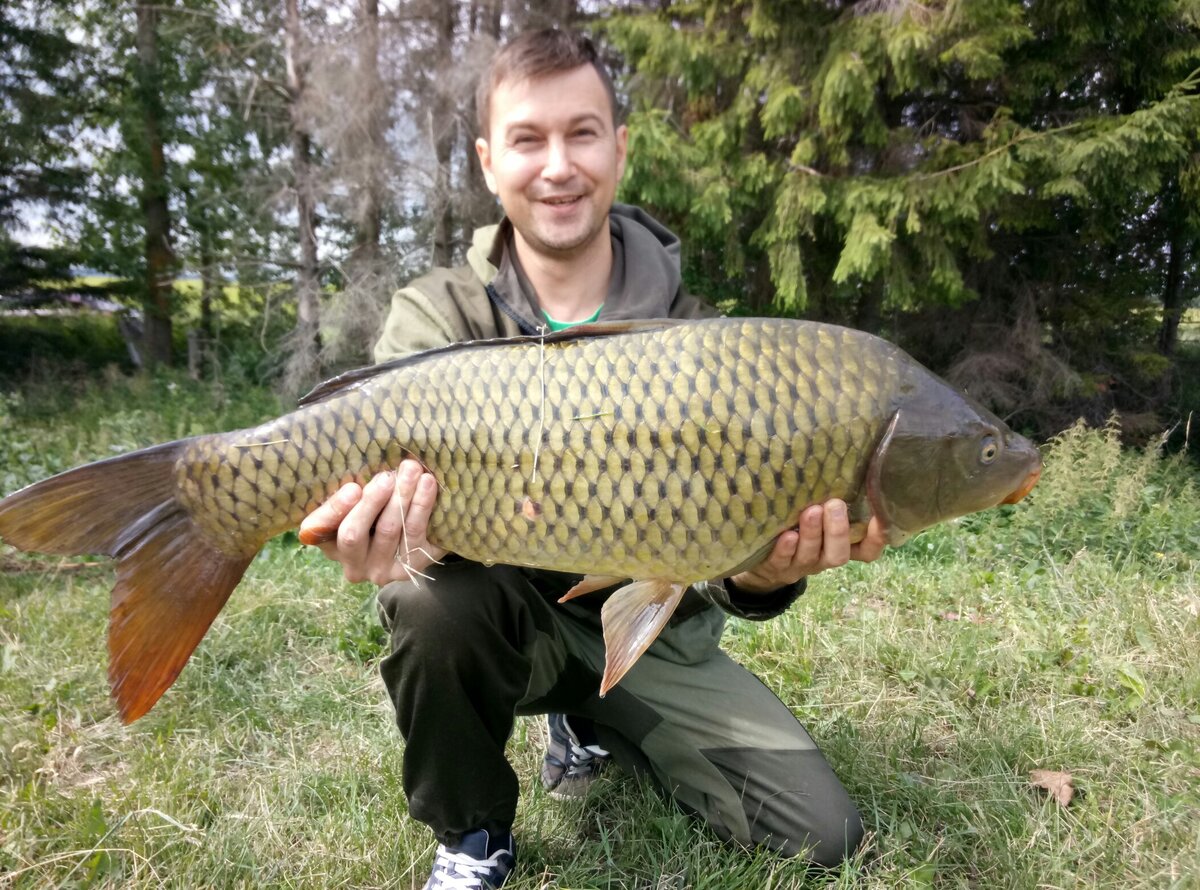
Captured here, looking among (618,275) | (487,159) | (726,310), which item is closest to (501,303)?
(618,275)

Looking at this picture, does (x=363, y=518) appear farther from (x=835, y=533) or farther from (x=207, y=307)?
(x=207, y=307)

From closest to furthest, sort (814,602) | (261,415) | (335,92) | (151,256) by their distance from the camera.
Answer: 1. (814,602)
2. (335,92)
3. (261,415)
4. (151,256)

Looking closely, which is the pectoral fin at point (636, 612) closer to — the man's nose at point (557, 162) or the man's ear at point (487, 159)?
the man's nose at point (557, 162)

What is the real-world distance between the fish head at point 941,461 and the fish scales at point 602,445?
34mm

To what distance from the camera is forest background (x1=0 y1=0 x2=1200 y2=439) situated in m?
3.71

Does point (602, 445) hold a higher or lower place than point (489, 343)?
lower

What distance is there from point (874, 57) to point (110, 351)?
23.3 feet

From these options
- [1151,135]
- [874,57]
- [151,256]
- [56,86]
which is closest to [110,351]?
[151,256]

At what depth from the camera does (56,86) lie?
711cm

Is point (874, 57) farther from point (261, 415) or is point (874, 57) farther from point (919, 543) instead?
point (261, 415)

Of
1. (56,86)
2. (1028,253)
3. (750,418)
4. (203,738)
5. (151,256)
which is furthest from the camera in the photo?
(151,256)

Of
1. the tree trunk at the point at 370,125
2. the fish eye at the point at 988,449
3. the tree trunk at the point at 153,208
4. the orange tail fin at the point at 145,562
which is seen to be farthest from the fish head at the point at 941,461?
the tree trunk at the point at 153,208

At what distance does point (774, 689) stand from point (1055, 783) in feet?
1.92

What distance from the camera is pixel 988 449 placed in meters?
1.18
